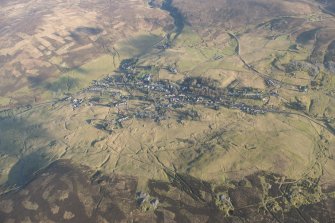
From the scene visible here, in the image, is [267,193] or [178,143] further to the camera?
[178,143]

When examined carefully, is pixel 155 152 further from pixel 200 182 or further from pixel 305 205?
pixel 305 205

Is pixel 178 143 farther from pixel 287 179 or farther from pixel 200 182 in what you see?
pixel 287 179

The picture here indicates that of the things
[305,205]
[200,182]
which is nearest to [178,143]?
[200,182]

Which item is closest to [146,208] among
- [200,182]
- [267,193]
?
[200,182]

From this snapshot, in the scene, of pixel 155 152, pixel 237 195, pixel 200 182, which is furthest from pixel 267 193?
pixel 155 152

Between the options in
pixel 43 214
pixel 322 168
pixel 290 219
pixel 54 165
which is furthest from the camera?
pixel 54 165

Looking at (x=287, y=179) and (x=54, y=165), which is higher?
(x=287, y=179)

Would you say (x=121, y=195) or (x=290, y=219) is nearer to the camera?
(x=290, y=219)

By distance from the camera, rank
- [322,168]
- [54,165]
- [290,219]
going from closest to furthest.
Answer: [290,219] < [322,168] < [54,165]

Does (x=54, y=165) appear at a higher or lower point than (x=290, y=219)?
lower
